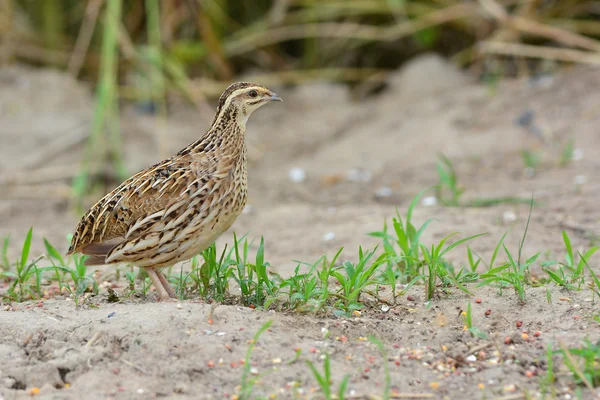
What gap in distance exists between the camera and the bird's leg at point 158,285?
4.57 metres

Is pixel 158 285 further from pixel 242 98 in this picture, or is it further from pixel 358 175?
pixel 358 175

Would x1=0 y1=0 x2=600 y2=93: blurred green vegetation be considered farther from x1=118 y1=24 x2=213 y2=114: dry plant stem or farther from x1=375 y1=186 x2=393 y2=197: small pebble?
x1=375 y1=186 x2=393 y2=197: small pebble

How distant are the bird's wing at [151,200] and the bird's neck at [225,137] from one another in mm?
76

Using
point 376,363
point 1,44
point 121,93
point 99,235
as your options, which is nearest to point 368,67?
point 121,93

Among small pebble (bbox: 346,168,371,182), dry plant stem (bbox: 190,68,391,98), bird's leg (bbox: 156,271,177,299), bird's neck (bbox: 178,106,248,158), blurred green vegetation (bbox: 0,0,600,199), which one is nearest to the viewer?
bird's leg (bbox: 156,271,177,299)

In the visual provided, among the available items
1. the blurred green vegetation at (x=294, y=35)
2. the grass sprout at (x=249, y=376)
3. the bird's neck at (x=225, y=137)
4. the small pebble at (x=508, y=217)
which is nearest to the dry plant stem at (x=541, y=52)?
the blurred green vegetation at (x=294, y=35)

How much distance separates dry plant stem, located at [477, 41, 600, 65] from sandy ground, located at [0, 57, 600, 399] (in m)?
0.18

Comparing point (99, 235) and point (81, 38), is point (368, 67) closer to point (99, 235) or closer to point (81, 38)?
point (81, 38)

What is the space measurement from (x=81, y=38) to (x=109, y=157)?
201 cm

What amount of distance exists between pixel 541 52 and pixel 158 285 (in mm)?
6423

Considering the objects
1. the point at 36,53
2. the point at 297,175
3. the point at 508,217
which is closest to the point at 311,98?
the point at 297,175

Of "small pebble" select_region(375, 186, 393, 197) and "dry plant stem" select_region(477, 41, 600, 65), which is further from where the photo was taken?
"dry plant stem" select_region(477, 41, 600, 65)

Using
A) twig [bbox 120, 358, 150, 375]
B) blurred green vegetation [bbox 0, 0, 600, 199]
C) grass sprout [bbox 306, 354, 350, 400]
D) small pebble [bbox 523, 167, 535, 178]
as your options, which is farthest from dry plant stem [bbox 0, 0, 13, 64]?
grass sprout [bbox 306, 354, 350, 400]

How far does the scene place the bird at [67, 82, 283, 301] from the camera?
14.8 ft
